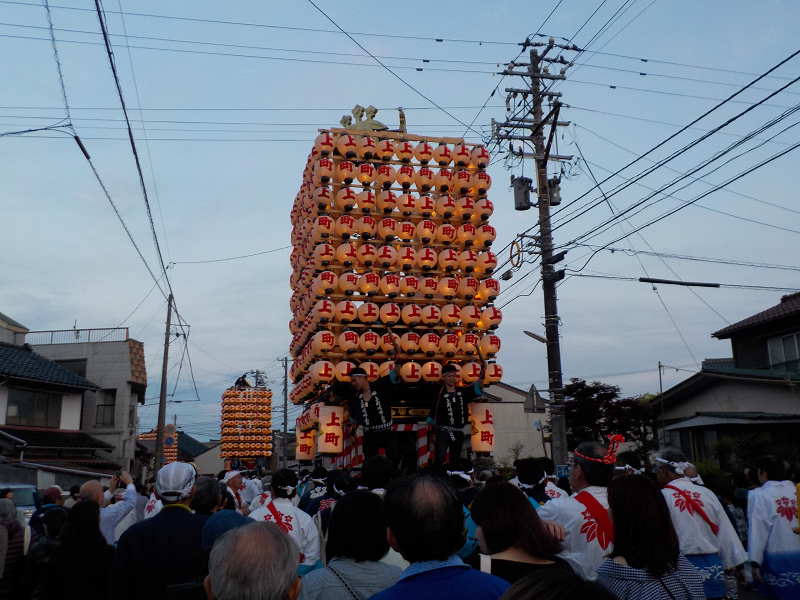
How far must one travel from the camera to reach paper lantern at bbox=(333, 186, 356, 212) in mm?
13469

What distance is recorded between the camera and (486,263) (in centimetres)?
1399

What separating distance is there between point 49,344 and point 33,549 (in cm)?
2996

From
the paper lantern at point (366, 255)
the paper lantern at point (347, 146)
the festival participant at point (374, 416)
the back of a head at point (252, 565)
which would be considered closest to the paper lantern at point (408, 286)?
the paper lantern at point (366, 255)

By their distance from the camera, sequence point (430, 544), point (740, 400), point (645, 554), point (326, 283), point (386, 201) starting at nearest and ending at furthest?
point (430, 544), point (645, 554), point (326, 283), point (386, 201), point (740, 400)

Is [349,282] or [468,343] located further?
[468,343]

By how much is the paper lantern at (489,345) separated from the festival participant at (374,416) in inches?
96.6

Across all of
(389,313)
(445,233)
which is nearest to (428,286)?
(389,313)

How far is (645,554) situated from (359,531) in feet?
4.46

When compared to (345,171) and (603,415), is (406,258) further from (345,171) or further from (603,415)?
(603,415)

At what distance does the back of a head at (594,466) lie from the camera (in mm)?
4324

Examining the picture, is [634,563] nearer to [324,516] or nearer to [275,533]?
[275,533]

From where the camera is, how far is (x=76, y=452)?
26.7 meters

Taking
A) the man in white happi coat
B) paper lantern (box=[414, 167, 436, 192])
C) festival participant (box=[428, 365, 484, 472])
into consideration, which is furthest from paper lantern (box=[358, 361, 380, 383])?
the man in white happi coat

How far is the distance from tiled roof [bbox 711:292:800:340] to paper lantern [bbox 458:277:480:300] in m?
11.8
